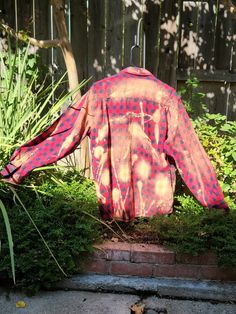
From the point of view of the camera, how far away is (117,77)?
2910mm

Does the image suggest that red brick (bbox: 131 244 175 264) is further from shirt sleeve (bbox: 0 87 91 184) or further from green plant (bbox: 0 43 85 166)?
green plant (bbox: 0 43 85 166)

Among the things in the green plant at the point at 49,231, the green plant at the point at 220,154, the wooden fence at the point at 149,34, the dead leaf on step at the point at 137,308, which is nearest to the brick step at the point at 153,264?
the green plant at the point at 49,231

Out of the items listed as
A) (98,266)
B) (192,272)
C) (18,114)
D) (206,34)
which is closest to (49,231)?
(98,266)

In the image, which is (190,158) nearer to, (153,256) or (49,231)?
(153,256)

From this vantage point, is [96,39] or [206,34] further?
[206,34]

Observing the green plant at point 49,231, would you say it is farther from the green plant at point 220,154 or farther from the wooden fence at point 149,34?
the wooden fence at point 149,34

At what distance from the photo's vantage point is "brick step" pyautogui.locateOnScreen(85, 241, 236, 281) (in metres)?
2.72

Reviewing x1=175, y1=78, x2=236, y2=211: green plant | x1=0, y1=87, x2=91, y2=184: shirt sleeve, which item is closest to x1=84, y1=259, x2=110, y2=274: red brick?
x1=0, y1=87, x2=91, y2=184: shirt sleeve

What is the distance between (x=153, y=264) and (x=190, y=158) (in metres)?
0.74

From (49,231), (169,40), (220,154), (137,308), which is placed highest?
(169,40)

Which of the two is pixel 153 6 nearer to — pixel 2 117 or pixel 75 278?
pixel 2 117

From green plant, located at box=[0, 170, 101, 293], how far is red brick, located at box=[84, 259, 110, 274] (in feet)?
0.27

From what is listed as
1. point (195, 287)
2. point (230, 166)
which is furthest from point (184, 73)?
point (195, 287)

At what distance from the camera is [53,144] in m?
2.87
